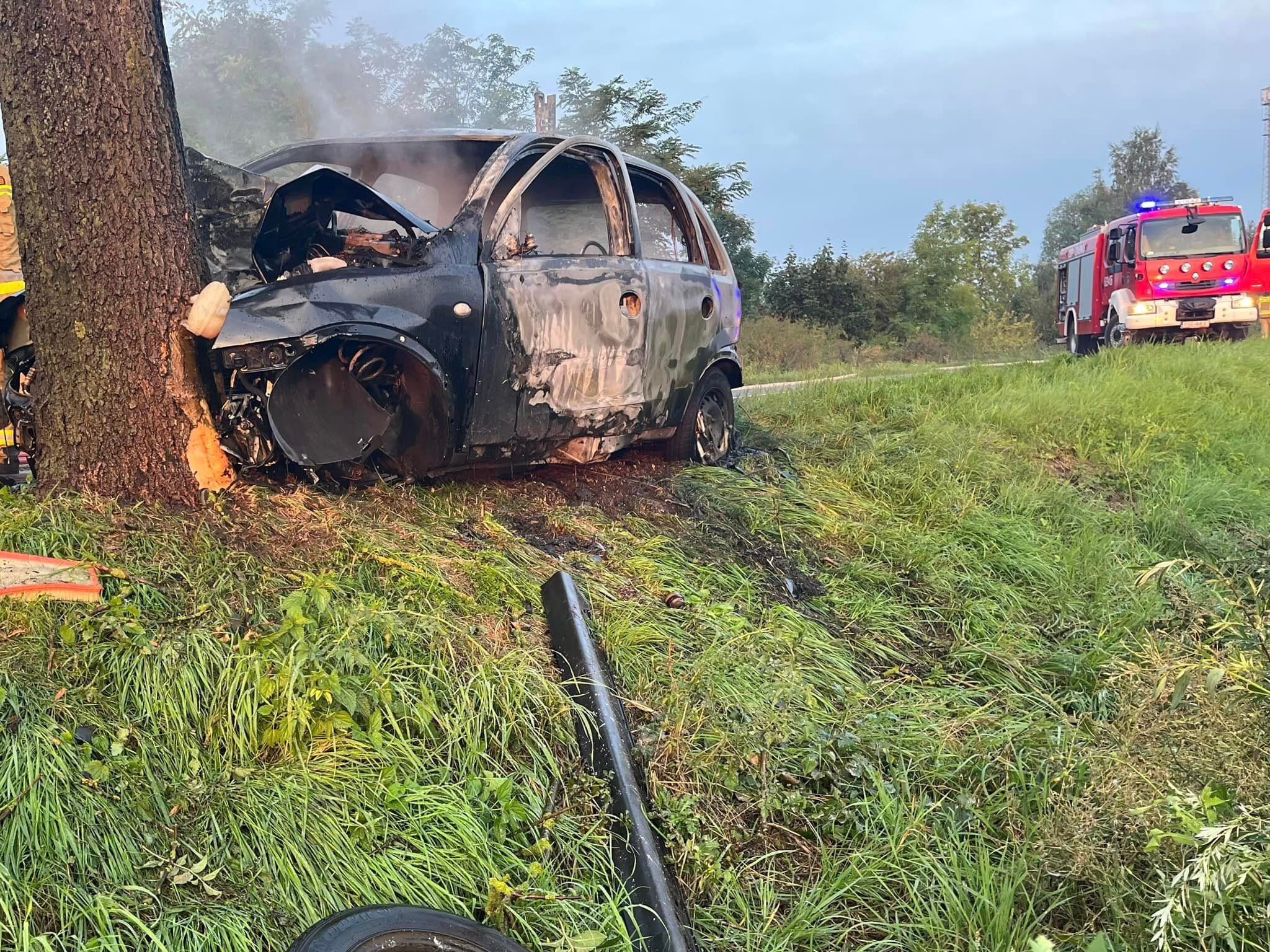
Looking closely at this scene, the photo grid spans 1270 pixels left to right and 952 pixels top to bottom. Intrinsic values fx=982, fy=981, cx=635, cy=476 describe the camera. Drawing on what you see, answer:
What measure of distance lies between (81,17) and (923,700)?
3778 millimetres

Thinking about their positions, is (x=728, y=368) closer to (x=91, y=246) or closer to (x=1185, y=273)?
(x=91, y=246)

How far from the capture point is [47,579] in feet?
9.17

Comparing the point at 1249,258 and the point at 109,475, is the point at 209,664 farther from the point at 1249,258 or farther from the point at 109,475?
the point at 1249,258

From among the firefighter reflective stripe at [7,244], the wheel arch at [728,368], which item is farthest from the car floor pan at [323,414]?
the firefighter reflective stripe at [7,244]

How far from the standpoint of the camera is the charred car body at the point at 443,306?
3.62 meters

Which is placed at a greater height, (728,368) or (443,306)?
(443,306)

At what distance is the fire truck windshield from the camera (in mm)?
15938

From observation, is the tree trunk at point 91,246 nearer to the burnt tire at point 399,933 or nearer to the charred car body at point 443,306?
the charred car body at point 443,306

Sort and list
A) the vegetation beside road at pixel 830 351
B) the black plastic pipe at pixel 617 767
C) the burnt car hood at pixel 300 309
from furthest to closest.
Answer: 1. the vegetation beside road at pixel 830 351
2. the burnt car hood at pixel 300 309
3. the black plastic pipe at pixel 617 767

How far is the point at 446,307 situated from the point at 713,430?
2.38 meters

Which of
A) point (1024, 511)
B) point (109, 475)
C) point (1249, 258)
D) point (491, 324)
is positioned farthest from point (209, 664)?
point (1249, 258)

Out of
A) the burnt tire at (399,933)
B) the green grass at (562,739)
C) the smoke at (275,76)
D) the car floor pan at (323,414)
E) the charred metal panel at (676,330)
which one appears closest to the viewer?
the burnt tire at (399,933)

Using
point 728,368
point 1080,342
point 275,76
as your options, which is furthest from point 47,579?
point 1080,342

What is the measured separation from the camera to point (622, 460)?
5.64 metres
